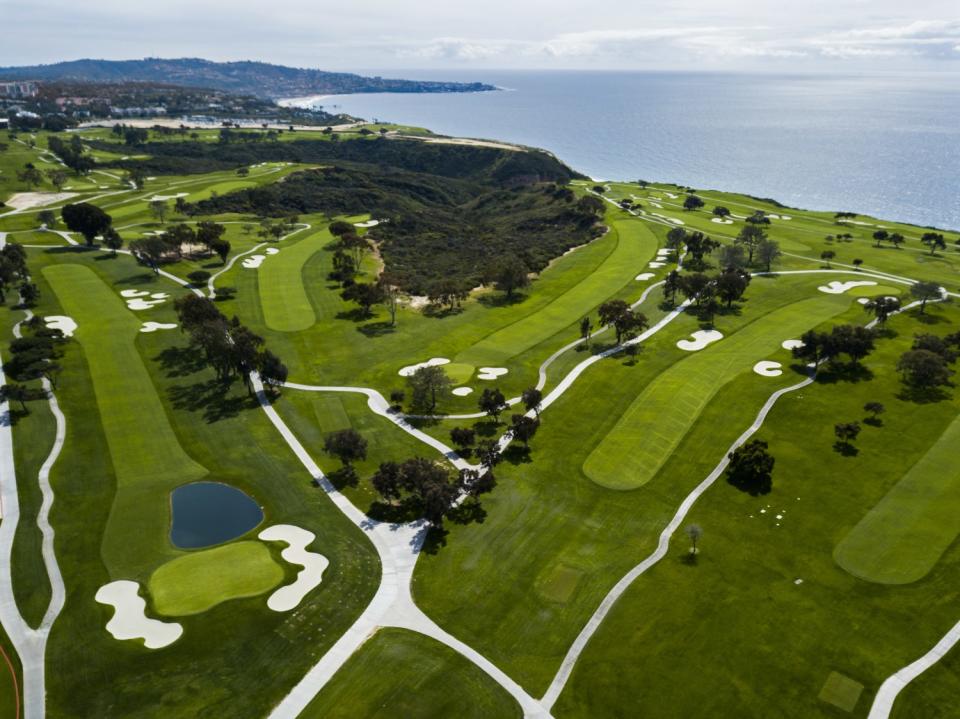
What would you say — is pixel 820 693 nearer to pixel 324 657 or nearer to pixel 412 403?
pixel 324 657

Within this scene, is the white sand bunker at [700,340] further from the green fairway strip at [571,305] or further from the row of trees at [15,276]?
the row of trees at [15,276]

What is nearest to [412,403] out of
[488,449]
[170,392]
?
[488,449]

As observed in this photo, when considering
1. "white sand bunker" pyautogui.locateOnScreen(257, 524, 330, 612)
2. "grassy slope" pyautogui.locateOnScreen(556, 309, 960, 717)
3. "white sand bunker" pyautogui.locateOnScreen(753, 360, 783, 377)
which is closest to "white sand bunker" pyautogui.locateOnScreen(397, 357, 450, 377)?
"white sand bunker" pyautogui.locateOnScreen(257, 524, 330, 612)

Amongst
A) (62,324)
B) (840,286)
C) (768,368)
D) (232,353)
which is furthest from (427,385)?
(840,286)

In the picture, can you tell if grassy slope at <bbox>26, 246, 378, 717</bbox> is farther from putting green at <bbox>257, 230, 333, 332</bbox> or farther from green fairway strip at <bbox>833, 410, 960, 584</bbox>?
green fairway strip at <bbox>833, 410, 960, 584</bbox>

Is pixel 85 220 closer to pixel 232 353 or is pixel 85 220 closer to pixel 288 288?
pixel 288 288
